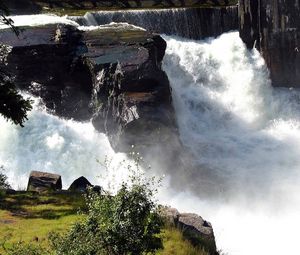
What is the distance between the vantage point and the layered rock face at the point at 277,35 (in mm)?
28844

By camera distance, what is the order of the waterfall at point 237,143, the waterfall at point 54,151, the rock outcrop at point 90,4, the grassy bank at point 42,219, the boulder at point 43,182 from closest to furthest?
the grassy bank at point 42,219
the boulder at point 43,182
the waterfall at point 237,143
the waterfall at point 54,151
the rock outcrop at point 90,4

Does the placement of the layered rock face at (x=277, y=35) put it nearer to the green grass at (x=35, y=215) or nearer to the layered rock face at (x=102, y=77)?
the layered rock face at (x=102, y=77)

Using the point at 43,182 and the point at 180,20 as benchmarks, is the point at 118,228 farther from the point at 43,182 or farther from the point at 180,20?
the point at 180,20

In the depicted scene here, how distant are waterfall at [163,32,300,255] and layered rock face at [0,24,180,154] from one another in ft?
8.53

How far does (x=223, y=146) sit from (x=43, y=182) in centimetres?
1058

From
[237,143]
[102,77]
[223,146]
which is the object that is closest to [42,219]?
[102,77]

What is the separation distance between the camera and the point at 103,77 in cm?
2378

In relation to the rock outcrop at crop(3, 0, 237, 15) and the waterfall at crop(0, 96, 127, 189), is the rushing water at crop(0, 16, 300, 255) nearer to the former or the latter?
the waterfall at crop(0, 96, 127, 189)

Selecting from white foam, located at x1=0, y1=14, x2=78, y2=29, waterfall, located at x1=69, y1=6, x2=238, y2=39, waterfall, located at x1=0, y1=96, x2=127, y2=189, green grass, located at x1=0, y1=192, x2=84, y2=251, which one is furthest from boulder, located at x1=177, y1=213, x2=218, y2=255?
waterfall, located at x1=69, y1=6, x2=238, y2=39

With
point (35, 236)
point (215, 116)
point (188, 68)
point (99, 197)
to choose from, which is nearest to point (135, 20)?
point (188, 68)

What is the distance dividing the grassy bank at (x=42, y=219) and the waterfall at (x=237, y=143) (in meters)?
5.20

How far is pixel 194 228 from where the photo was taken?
1138cm

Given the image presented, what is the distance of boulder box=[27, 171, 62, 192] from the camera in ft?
50.4

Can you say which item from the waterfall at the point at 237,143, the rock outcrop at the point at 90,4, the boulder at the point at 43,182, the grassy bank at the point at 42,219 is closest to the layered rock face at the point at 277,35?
the waterfall at the point at 237,143
